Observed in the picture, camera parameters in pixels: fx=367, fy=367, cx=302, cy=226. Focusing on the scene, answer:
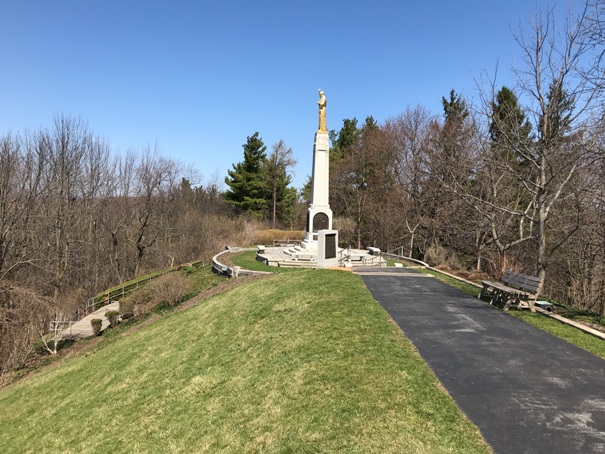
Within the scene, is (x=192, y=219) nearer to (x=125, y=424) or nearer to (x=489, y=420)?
(x=125, y=424)

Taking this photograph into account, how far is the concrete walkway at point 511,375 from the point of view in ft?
14.7

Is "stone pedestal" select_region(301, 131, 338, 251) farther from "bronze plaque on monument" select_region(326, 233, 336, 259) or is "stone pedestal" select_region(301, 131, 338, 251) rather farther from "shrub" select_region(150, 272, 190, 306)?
"shrub" select_region(150, 272, 190, 306)

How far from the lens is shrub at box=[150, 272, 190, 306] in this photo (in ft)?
59.6

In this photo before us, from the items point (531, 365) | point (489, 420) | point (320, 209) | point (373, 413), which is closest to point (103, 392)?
point (373, 413)

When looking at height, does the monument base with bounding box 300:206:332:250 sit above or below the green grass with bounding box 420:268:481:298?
above

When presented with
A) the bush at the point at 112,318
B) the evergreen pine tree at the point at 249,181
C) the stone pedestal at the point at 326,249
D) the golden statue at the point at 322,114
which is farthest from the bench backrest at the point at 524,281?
the evergreen pine tree at the point at 249,181

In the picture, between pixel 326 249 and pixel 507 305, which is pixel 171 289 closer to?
pixel 326 249

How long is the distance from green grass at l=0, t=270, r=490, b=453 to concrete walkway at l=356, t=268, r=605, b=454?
37 cm

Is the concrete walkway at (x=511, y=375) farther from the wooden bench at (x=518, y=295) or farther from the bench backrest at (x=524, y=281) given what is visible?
the bench backrest at (x=524, y=281)

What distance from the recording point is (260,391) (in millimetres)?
6199

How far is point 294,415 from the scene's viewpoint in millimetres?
5199

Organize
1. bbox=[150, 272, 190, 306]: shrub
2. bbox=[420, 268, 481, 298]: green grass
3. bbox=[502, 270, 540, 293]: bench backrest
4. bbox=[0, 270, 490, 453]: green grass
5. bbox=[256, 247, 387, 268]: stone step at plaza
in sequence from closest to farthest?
bbox=[0, 270, 490, 453]: green grass → bbox=[502, 270, 540, 293]: bench backrest → bbox=[420, 268, 481, 298]: green grass → bbox=[150, 272, 190, 306]: shrub → bbox=[256, 247, 387, 268]: stone step at plaza

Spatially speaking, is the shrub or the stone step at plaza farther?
the stone step at plaza

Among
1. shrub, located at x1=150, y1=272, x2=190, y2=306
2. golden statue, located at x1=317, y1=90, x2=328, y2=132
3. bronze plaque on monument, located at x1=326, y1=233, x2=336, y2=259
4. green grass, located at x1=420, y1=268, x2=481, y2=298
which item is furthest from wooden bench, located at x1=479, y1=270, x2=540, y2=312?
golden statue, located at x1=317, y1=90, x2=328, y2=132
